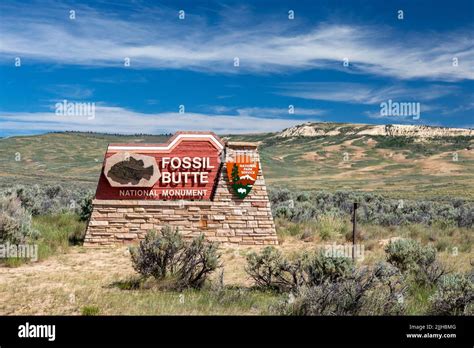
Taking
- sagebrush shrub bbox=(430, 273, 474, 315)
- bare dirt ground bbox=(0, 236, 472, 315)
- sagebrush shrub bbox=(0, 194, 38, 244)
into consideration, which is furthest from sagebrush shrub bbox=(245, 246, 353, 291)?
sagebrush shrub bbox=(0, 194, 38, 244)

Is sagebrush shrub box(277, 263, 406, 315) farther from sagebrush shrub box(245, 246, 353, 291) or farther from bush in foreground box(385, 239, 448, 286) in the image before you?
bush in foreground box(385, 239, 448, 286)

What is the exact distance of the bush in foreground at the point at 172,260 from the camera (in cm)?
921

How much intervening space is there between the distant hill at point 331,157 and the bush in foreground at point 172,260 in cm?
5425

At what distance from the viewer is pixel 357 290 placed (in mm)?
7094

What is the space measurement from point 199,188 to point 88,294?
24.4 feet

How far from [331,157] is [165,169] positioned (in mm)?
96309

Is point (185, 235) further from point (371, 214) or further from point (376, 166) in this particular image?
point (376, 166)

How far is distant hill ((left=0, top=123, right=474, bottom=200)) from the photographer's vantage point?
74.2 meters

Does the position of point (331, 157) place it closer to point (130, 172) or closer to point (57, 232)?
point (130, 172)

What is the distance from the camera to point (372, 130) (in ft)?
438

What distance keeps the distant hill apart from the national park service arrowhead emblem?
48.9 m

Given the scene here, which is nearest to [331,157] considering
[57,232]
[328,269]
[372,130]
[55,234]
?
[372,130]

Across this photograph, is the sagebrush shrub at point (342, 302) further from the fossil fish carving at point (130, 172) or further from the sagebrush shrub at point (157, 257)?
the fossil fish carving at point (130, 172)
